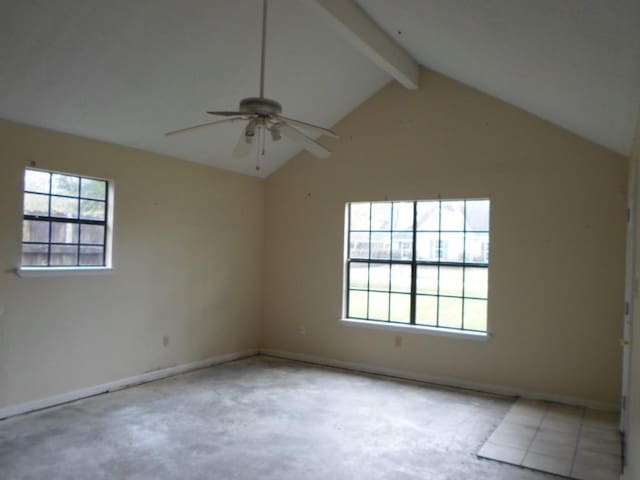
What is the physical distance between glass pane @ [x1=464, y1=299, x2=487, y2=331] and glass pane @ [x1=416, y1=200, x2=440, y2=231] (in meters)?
0.92

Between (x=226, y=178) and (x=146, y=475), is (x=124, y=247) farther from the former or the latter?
(x=146, y=475)

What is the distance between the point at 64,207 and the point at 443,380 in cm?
424

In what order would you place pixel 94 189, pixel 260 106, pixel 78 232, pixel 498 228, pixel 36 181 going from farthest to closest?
pixel 498 228
pixel 94 189
pixel 78 232
pixel 36 181
pixel 260 106

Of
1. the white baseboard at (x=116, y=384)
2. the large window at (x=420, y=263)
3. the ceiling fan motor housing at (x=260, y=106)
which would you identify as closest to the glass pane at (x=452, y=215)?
the large window at (x=420, y=263)

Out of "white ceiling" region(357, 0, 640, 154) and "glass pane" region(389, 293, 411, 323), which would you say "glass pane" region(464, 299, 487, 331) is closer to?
"glass pane" region(389, 293, 411, 323)

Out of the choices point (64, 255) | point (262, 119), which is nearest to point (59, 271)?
point (64, 255)

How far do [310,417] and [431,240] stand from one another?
2460 millimetres

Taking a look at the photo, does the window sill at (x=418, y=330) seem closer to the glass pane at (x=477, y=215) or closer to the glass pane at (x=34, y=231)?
the glass pane at (x=477, y=215)

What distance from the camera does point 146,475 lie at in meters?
3.07

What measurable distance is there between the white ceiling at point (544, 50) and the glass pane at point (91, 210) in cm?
308

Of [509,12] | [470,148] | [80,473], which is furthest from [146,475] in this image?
[470,148]

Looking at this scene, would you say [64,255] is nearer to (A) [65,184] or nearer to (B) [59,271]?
(B) [59,271]

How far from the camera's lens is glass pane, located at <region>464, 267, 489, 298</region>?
5156mm

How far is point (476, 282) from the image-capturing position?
17.1 ft
